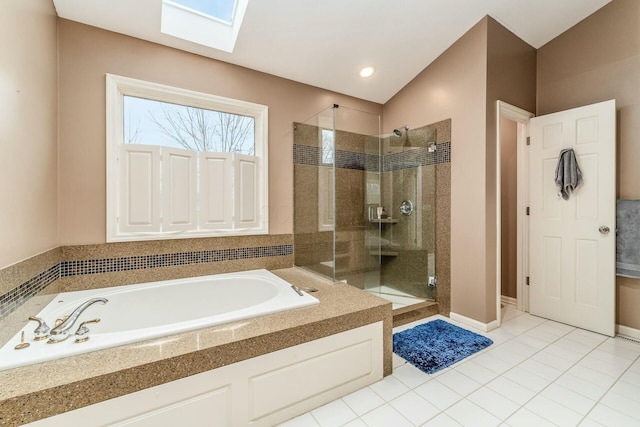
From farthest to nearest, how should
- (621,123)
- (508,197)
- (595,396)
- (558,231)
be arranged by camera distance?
(508,197) < (558,231) < (621,123) < (595,396)

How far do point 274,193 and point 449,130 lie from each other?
6.17 ft

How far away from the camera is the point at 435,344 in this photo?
2.26m

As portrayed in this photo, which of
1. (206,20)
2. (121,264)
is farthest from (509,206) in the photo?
(121,264)

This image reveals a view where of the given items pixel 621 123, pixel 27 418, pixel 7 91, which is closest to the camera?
pixel 27 418

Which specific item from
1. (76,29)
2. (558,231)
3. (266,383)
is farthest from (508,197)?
(76,29)

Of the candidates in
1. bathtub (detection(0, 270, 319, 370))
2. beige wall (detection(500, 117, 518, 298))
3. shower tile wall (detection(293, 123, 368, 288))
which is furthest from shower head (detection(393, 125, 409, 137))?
bathtub (detection(0, 270, 319, 370))

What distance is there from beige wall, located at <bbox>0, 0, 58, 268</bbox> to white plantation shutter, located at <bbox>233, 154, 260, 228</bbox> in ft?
4.09

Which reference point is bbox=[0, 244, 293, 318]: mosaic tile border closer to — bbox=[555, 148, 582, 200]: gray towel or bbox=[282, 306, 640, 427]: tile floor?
bbox=[282, 306, 640, 427]: tile floor

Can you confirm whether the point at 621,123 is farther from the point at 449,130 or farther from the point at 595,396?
the point at 595,396

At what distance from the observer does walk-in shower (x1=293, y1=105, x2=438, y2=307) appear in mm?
2740

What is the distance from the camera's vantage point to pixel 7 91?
133cm

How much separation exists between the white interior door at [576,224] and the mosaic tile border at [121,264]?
2614mm

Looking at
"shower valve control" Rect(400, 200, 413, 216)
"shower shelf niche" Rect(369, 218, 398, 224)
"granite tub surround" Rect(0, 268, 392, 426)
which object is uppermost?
"shower valve control" Rect(400, 200, 413, 216)

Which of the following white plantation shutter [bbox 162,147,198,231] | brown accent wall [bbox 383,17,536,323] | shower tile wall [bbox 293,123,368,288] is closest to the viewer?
white plantation shutter [bbox 162,147,198,231]
